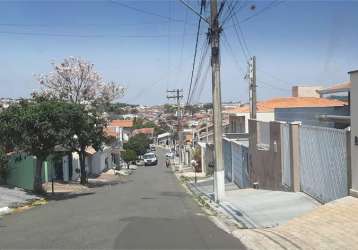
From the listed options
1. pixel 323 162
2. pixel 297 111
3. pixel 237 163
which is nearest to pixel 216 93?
pixel 323 162

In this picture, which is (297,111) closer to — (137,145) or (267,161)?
(267,161)

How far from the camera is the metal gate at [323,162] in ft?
49.4

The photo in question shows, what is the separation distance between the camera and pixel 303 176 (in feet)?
61.8

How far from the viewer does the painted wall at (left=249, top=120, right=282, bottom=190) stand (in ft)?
73.2

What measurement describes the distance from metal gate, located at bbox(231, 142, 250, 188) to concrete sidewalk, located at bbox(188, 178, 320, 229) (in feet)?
30.6

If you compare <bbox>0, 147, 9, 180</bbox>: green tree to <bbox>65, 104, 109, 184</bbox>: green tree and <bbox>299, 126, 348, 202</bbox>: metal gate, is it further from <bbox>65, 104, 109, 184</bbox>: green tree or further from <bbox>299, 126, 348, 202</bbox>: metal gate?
<bbox>299, 126, 348, 202</bbox>: metal gate

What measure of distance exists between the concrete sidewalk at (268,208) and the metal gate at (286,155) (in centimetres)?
Result: 66

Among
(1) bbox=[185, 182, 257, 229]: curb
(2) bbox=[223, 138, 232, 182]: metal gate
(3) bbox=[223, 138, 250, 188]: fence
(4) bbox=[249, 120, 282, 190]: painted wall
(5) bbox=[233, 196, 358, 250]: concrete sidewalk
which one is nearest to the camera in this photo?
(5) bbox=[233, 196, 358, 250]: concrete sidewalk

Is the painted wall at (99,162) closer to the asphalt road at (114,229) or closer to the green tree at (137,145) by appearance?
the green tree at (137,145)

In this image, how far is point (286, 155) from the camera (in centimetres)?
2095

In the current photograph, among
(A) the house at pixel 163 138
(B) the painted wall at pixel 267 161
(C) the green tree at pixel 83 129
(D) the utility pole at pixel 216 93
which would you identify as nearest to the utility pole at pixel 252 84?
(B) the painted wall at pixel 267 161

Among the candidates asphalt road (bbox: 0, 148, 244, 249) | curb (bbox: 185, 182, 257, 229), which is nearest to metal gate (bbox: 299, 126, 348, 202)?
curb (bbox: 185, 182, 257, 229)

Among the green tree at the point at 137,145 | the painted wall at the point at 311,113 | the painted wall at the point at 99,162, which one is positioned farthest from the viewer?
the green tree at the point at 137,145

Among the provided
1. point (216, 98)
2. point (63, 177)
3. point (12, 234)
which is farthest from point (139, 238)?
point (63, 177)
